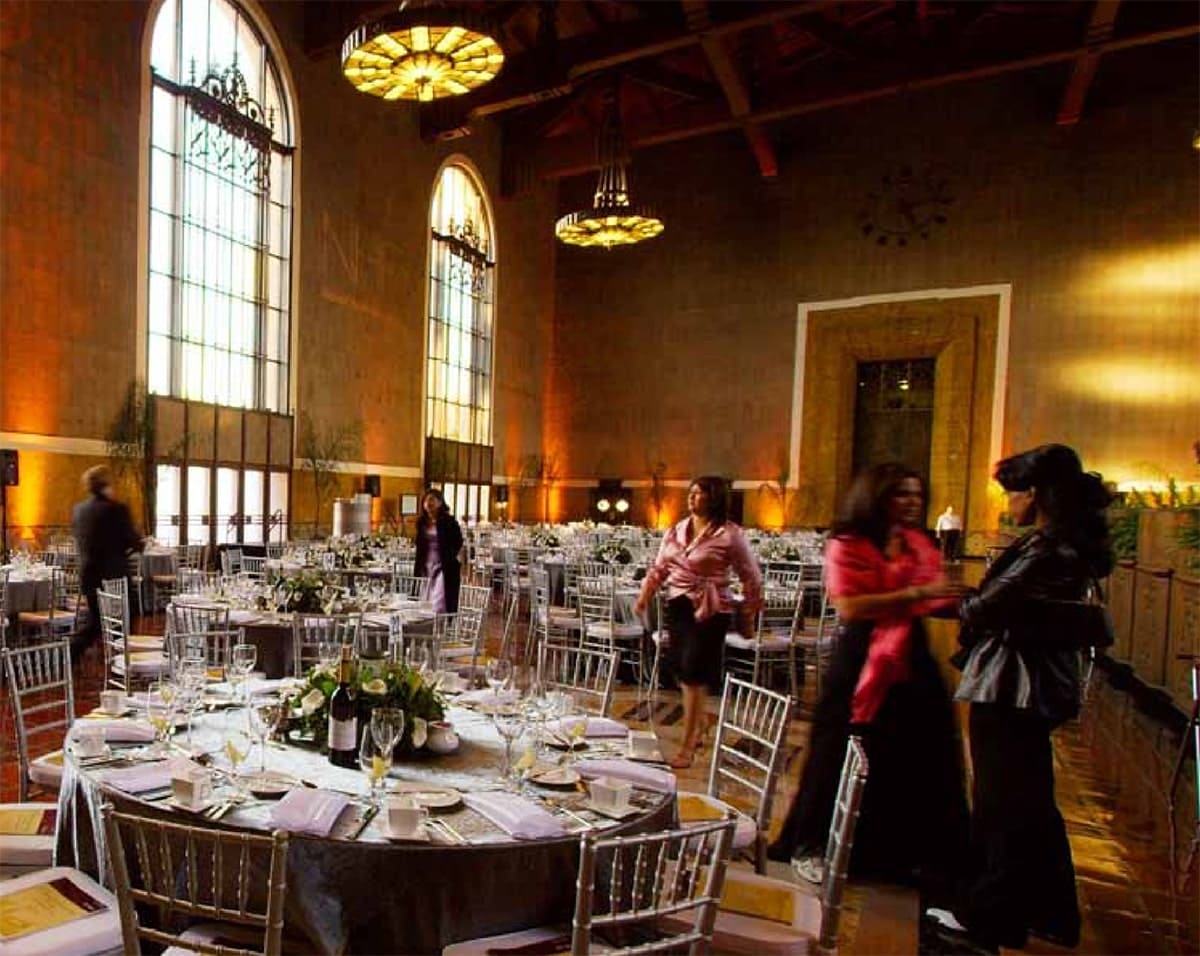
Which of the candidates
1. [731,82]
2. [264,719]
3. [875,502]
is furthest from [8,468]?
[731,82]

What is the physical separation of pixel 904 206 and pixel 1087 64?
15.7 feet

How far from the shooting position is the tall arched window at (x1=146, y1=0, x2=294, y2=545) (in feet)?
41.2

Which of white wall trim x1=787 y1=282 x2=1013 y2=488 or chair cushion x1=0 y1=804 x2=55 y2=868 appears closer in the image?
chair cushion x1=0 y1=804 x2=55 y2=868

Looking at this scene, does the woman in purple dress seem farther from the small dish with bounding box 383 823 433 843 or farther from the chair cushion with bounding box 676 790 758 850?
the small dish with bounding box 383 823 433 843

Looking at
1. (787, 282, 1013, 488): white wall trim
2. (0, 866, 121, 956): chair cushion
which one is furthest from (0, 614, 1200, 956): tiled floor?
(787, 282, 1013, 488): white wall trim

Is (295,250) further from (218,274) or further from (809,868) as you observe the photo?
(809,868)

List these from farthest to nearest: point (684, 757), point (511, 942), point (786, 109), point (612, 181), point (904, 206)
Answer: point (904, 206) < point (786, 109) < point (612, 181) < point (684, 757) < point (511, 942)

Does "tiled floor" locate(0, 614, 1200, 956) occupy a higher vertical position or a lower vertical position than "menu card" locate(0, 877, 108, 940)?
lower

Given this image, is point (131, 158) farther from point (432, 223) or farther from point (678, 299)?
point (678, 299)

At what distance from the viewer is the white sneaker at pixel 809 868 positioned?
2998mm

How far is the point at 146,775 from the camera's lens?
A: 2.32 metres

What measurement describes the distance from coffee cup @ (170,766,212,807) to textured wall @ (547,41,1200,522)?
759 inches

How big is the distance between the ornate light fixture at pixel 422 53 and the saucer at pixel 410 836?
755cm

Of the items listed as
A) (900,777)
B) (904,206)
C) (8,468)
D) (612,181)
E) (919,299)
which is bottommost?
(900,777)
